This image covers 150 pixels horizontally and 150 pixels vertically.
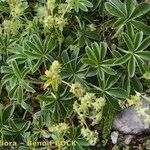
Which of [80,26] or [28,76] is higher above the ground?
[80,26]

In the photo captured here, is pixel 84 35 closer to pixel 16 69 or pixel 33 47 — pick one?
pixel 33 47

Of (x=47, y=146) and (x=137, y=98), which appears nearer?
(x=137, y=98)

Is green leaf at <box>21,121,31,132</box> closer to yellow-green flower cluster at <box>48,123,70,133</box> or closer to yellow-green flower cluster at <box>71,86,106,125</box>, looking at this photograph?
yellow-green flower cluster at <box>48,123,70,133</box>

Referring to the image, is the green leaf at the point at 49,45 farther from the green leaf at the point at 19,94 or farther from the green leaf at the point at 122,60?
the green leaf at the point at 122,60

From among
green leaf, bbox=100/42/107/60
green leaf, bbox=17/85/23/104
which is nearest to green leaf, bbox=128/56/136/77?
green leaf, bbox=100/42/107/60

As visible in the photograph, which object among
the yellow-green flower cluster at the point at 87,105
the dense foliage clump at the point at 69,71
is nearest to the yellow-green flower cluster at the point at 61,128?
the dense foliage clump at the point at 69,71

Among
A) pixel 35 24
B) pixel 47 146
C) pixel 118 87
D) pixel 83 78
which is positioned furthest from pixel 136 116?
pixel 35 24

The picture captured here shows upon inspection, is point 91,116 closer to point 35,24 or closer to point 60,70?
point 60,70

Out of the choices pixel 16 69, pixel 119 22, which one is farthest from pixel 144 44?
pixel 16 69
